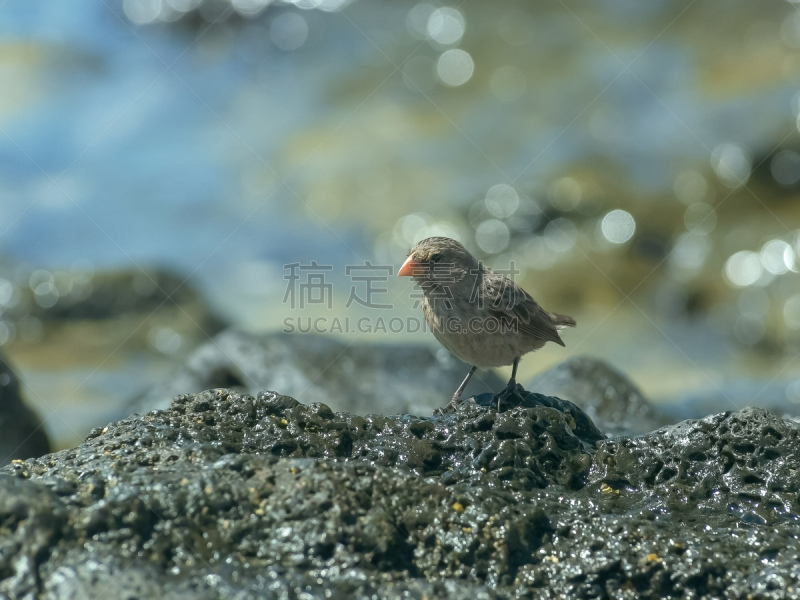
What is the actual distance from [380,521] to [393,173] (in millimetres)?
11860

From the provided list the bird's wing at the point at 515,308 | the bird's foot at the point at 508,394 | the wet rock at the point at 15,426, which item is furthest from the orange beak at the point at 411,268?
the wet rock at the point at 15,426

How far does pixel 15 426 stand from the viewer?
21.9ft

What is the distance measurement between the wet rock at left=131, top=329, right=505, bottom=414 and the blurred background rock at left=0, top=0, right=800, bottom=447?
1962mm

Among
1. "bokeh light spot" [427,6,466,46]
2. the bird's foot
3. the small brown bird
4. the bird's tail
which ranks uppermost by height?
"bokeh light spot" [427,6,466,46]

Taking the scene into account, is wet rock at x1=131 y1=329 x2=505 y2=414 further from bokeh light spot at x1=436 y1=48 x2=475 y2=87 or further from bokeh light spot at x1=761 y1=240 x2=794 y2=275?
bokeh light spot at x1=436 y1=48 x2=475 y2=87

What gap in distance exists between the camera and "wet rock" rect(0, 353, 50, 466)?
658 centimetres

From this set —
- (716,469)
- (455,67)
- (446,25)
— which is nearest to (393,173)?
(455,67)

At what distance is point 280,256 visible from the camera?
523 inches

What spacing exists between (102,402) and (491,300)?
583 centimetres

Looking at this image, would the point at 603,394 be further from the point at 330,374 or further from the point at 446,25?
the point at 446,25

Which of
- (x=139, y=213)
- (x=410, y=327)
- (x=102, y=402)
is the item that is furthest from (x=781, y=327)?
(x=139, y=213)

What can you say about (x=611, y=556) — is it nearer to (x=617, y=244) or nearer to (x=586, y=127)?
(x=617, y=244)

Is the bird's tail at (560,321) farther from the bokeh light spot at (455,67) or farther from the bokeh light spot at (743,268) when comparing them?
the bokeh light spot at (455,67)

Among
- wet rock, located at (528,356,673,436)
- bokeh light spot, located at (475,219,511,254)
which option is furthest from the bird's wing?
bokeh light spot, located at (475,219,511,254)
